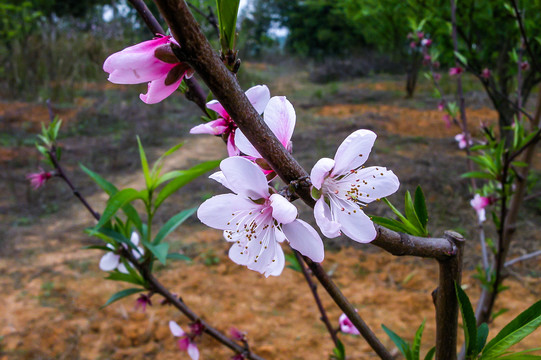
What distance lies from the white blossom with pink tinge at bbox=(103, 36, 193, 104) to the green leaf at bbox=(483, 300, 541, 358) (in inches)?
20.3

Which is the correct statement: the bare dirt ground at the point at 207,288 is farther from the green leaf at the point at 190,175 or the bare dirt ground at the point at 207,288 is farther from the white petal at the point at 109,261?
the green leaf at the point at 190,175

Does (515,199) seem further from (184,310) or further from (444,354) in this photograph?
(184,310)

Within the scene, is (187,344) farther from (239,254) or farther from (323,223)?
(323,223)

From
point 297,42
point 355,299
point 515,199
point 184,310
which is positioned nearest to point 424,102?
point 355,299

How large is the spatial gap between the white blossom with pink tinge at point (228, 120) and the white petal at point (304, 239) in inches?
5.0

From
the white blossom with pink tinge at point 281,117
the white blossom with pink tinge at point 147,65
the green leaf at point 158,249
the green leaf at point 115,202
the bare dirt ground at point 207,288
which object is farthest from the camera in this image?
the bare dirt ground at point 207,288

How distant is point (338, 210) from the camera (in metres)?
0.45

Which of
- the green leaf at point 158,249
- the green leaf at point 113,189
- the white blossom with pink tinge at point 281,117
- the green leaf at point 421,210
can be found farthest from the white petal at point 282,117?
the green leaf at point 113,189

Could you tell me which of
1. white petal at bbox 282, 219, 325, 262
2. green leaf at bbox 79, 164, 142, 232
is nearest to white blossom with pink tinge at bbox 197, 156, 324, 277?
white petal at bbox 282, 219, 325, 262

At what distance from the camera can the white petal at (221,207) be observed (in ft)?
1.41

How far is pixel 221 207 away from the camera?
1.43ft

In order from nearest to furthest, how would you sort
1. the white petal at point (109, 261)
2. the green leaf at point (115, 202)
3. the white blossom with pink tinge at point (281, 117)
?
the white blossom with pink tinge at point (281, 117), the green leaf at point (115, 202), the white petal at point (109, 261)

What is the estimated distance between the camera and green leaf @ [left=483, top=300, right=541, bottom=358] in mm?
484

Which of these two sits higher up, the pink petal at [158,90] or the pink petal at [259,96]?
the pink petal at [158,90]
